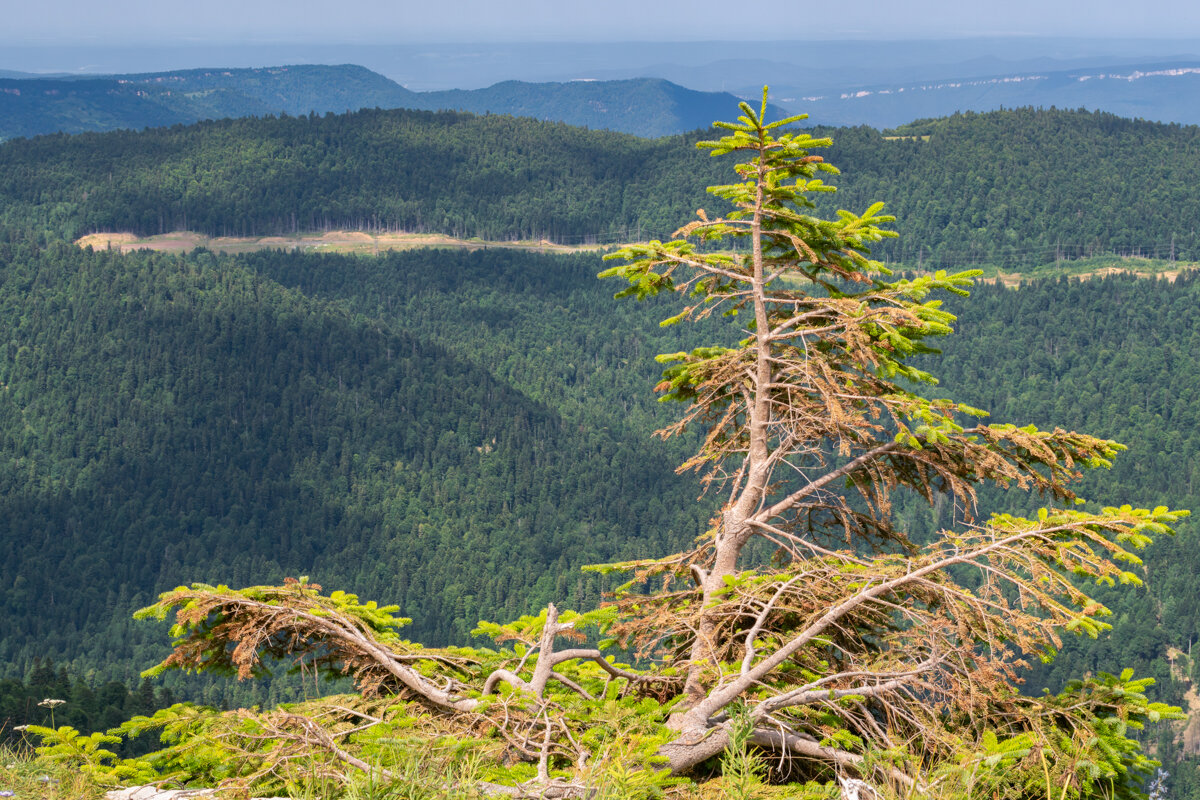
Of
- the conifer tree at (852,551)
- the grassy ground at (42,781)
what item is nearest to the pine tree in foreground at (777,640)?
the conifer tree at (852,551)

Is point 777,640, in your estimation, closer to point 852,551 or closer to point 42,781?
point 852,551

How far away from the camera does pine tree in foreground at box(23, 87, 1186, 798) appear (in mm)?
18234

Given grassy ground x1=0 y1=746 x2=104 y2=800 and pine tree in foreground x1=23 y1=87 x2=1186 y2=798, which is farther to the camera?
pine tree in foreground x1=23 y1=87 x2=1186 y2=798

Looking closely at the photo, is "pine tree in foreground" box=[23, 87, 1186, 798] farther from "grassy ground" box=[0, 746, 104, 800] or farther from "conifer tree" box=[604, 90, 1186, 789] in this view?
"grassy ground" box=[0, 746, 104, 800]

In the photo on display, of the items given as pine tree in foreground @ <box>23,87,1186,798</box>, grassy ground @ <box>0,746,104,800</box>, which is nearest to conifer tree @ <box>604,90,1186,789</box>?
pine tree in foreground @ <box>23,87,1186,798</box>

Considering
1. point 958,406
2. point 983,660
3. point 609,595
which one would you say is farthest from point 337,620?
point 958,406

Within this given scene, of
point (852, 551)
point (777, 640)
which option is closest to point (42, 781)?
point (777, 640)

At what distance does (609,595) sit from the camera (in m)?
27.8

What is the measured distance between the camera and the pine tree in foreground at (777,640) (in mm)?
18234

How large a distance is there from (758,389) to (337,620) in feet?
35.7

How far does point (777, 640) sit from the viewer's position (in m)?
22.9

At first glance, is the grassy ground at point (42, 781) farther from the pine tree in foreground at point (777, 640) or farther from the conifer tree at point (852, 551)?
the conifer tree at point (852, 551)

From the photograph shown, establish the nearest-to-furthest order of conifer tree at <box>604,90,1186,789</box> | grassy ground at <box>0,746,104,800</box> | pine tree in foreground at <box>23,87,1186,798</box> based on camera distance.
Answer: grassy ground at <box>0,746,104,800</box> < pine tree in foreground at <box>23,87,1186,798</box> < conifer tree at <box>604,90,1186,789</box>

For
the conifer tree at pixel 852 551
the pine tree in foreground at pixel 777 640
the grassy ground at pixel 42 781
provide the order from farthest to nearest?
the conifer tree at pixel 852 551 → the pine tree in foreground at pixel 777 640 → the grassy ground at pixel 42 781
